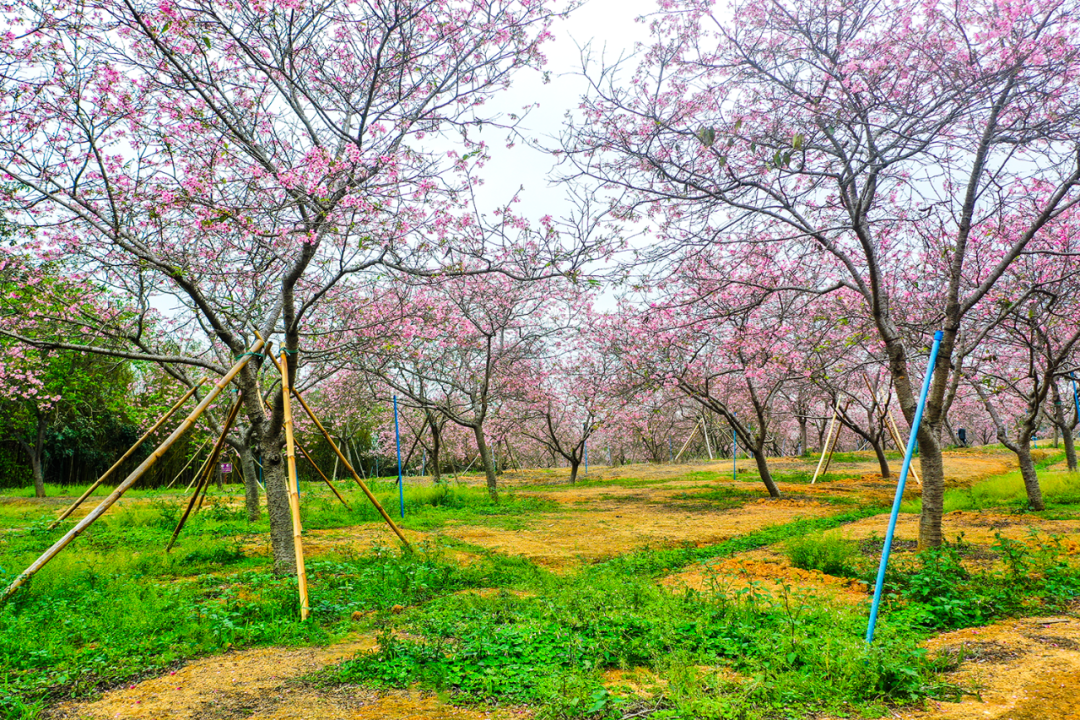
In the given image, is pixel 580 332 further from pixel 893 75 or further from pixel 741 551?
pixel 893 75

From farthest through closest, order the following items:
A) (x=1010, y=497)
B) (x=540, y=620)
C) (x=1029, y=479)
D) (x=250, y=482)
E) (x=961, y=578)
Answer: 1. (x=250, y=482)
2. (x=1010, y=497)
3. (x=1029, y=479)
4. (x=961, y=578)
5. (x=540, y=620)

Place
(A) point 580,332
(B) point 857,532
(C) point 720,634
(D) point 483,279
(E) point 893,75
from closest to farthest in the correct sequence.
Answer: (C) point 720,634, (E) point 893,75, (B) point 857,532, (D) point 483,279, (A) point 580,332

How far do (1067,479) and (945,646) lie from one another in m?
11.6

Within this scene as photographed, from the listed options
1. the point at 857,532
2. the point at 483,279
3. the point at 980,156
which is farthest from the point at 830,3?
the point at 483,279

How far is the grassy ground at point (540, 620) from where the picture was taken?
345 centimetres

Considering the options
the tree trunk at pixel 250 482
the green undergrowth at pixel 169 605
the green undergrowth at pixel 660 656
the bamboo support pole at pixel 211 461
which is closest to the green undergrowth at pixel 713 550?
the green undergrowth at pixel 169 605

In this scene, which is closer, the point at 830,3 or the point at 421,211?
the point at 830,3

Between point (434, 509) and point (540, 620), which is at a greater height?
point (540, 620)

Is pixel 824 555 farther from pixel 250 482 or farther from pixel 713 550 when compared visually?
pixel 250 482

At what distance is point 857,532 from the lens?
898 centimetres

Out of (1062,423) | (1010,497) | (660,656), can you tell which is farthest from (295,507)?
(1062,423)

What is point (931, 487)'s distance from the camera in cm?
673

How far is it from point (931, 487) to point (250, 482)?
11535 mm

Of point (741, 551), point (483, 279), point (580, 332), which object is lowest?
point (741, 551)
